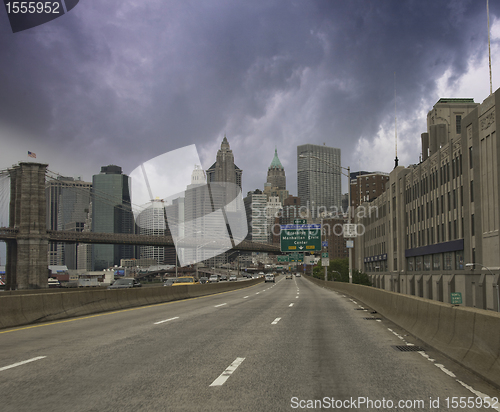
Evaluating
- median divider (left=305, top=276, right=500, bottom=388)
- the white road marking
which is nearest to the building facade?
median divider (left=305, top=276, right=500, bottom=388)

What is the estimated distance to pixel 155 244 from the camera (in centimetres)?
11612

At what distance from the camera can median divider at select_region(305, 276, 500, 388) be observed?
7.85m

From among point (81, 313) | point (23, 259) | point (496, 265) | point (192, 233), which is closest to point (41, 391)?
point (81, 313)

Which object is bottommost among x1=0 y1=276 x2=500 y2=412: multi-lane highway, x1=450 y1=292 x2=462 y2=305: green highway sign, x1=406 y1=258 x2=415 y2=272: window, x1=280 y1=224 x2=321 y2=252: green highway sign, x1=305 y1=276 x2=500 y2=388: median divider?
x1=406 y1=258 x2=415 y2=272: window

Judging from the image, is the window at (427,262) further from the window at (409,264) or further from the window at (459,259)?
the window at (459,259)

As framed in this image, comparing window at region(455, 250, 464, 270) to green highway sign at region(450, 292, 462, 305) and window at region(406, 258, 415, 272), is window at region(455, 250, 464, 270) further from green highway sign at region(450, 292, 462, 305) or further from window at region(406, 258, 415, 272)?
green highway sign at region(450, 292, 462, 305)

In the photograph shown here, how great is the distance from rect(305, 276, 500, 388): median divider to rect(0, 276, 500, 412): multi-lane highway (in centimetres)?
26

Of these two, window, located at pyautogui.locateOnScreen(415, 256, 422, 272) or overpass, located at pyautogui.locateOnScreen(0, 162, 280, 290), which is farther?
overpass, located at pyautogui.locateOnScreen(0, 162, 280, 290)

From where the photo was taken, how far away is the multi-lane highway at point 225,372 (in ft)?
21.7

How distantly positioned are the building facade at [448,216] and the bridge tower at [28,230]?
55980 mm

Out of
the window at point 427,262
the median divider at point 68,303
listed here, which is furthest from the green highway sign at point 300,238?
the median divider at point 68,303

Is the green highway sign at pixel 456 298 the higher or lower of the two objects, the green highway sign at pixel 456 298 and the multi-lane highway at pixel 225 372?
the higher

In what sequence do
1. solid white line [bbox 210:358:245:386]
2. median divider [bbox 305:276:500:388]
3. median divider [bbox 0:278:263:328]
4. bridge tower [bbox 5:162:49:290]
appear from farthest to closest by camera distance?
bridge tower [bbox 5:162:49:290], median divider [bbox 0:278:263:328], median divider [bbox 305:276:500:388], solid white line [bbox 210:358:245:386]

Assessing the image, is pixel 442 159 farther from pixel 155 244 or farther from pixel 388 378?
pixel 155 244
